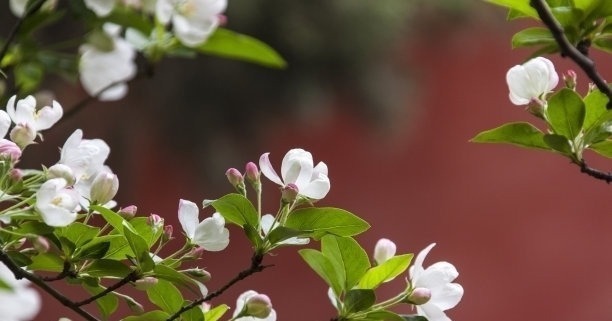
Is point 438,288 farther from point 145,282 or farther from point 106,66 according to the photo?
point 106,66

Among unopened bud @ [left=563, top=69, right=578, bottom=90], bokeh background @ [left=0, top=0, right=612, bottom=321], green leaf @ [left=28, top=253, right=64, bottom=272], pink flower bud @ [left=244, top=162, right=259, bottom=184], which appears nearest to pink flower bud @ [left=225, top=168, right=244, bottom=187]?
pink flower bud @ [left=244, top=162, right=259, bottom=184]

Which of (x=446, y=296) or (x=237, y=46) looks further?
(x=237, y=46)

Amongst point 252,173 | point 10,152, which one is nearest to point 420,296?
point 252,173

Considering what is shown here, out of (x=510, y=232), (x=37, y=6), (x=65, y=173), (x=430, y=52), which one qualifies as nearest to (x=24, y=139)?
(x=65, y=173)

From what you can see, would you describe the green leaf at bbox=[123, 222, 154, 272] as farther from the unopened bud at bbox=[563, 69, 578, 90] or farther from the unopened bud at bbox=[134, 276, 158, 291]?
the unopened bud at bbox=[563, 69, 578, 90]

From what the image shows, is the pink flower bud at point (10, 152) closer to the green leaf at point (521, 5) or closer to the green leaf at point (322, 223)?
the green leaf at point (322, 223)

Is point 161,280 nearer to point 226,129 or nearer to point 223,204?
point 223,204
